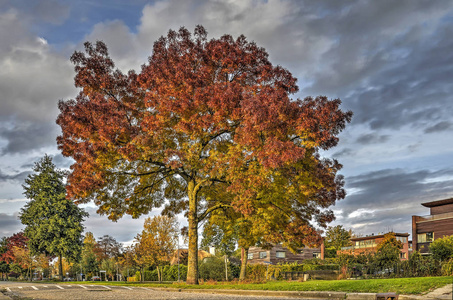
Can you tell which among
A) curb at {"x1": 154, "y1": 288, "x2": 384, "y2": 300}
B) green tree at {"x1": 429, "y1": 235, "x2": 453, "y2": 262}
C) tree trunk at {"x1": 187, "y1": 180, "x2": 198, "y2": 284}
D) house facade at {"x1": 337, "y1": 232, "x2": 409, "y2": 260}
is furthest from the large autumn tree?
house facade at {"x1": 337, "y1": 232, "x2": 409, "y2": 260}

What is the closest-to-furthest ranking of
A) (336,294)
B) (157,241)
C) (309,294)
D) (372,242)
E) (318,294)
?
(336,294)
(318,294)
(309,294)
(157,241)
(372,242)

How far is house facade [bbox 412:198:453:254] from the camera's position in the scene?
51344 millimetres

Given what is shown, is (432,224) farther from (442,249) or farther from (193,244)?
(193,244)

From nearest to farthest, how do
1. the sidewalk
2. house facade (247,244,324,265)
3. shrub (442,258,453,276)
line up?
the sidewalk, shrub (442,258,453,276), house facade (247,244,324,265)

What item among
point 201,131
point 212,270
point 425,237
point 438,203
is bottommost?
point 212,270

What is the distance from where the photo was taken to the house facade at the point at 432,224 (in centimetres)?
5134

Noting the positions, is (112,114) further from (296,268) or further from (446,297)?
(296,268)

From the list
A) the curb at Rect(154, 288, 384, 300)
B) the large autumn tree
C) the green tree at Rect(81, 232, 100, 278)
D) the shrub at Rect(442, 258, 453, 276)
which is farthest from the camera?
the green tree at Rect(81, 232, 100, 278)

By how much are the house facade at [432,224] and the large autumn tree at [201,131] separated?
3670 cm

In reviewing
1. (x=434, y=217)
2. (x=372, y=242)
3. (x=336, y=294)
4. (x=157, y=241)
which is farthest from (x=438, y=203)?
(x=336, y=294)

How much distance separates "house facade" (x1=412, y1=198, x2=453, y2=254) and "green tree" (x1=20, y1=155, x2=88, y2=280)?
145 ft

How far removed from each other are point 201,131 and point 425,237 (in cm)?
4565

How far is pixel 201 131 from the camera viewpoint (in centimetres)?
2009

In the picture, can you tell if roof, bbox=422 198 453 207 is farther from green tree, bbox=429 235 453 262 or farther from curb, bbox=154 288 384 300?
curb, bbox=154 288 384 300
